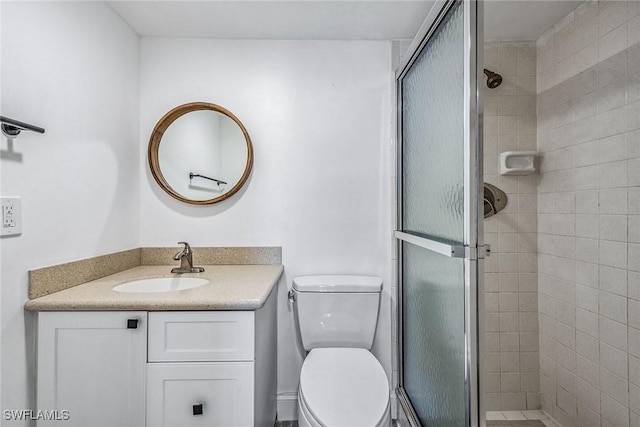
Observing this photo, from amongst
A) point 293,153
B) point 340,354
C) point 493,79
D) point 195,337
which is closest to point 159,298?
point 195,337

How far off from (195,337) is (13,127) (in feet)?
2.92

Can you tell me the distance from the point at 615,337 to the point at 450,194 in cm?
115

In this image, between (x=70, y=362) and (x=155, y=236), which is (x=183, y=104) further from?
(x=70, y=362)

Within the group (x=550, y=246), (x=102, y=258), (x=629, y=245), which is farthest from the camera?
(x=550, y=246)

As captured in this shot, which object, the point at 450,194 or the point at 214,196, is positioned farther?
the point at 214,196

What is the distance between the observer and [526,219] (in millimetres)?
2080

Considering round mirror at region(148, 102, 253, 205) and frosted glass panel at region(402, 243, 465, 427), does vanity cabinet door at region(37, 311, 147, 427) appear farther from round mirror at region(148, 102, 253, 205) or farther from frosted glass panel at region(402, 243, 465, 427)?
frosted glass panel at region(402, 243, 465, 427)

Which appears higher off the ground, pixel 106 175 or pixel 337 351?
pixel 106 175

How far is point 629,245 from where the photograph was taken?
1.53 m

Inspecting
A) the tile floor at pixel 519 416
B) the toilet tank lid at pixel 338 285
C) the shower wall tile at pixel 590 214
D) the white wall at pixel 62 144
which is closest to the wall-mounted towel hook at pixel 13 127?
the white wall at pixel 62 144

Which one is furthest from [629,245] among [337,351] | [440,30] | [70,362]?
[70,362]

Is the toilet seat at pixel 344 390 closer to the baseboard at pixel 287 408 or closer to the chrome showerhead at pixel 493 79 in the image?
the baseboard at pixel 287 408

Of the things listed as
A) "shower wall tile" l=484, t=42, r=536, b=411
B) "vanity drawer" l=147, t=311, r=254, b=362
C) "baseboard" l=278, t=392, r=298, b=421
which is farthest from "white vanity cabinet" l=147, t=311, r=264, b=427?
"shower wall tile" l=484, t=42, r=536, b=411

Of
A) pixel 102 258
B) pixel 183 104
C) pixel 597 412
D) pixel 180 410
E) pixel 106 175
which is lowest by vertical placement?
pixel 597 412
